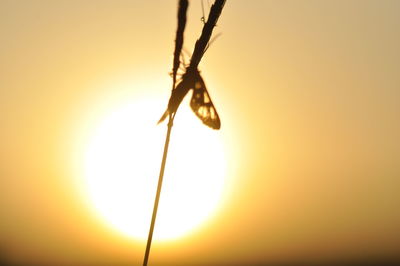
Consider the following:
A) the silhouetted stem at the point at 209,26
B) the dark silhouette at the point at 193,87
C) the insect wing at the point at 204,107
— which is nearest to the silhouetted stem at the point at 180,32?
the dark silhouette at the point at 193,87

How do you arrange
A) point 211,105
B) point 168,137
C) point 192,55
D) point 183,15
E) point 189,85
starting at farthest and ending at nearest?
point 211,105, point 189,85, point 192,55, point 168,137, point 183,15

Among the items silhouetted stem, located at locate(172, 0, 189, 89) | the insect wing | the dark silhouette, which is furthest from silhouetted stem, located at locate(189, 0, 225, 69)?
the insect wing

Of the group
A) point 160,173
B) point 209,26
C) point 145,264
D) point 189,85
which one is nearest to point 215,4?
point 209,26

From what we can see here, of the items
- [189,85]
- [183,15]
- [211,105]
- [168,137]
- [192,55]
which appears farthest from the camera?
[211,105]

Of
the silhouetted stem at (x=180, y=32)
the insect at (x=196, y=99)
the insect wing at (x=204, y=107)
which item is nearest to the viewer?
the silhouetted stem at (x=180, y=32)

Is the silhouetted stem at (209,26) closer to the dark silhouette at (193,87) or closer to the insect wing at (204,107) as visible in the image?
the dark silhouette at (193,87)

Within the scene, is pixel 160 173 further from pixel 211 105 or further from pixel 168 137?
pixel 211 105

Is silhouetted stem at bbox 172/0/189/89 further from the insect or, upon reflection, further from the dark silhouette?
the insect

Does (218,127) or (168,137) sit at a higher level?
(218,127)

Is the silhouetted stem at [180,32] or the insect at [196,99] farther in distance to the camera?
the insect at [196,99]
